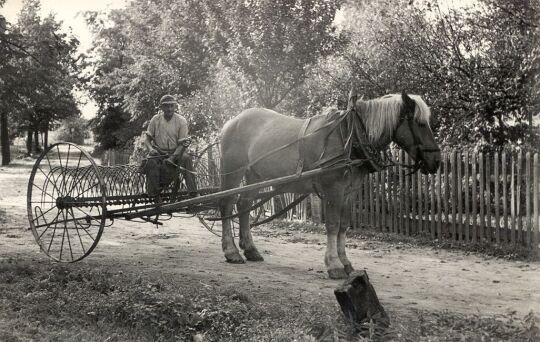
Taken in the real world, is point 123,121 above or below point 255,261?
above

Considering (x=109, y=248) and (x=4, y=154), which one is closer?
(x=109, y=248)

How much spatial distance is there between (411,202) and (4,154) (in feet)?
104

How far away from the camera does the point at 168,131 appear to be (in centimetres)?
837

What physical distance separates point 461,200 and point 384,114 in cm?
353

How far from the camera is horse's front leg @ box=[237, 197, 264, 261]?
7953mm

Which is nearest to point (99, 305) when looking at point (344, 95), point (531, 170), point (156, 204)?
point (156, 204)

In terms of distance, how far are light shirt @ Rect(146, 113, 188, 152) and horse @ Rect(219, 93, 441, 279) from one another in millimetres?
1268

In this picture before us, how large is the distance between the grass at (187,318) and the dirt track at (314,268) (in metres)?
0.36

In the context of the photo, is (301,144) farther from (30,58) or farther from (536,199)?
(30,58)

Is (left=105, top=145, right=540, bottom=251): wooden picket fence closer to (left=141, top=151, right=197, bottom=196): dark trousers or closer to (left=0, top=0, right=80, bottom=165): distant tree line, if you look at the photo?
(left=141, top=151, right=197, bottom=196): dark trousers

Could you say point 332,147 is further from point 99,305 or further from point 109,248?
point 109,248

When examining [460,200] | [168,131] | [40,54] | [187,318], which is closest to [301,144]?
[168,131]

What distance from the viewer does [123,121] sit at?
1373 inches

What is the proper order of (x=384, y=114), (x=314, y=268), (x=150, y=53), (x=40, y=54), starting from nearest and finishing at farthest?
(x=384, y=114) < (x=314, y=268) < (x=40, y=54) < (x=150, y=53)
